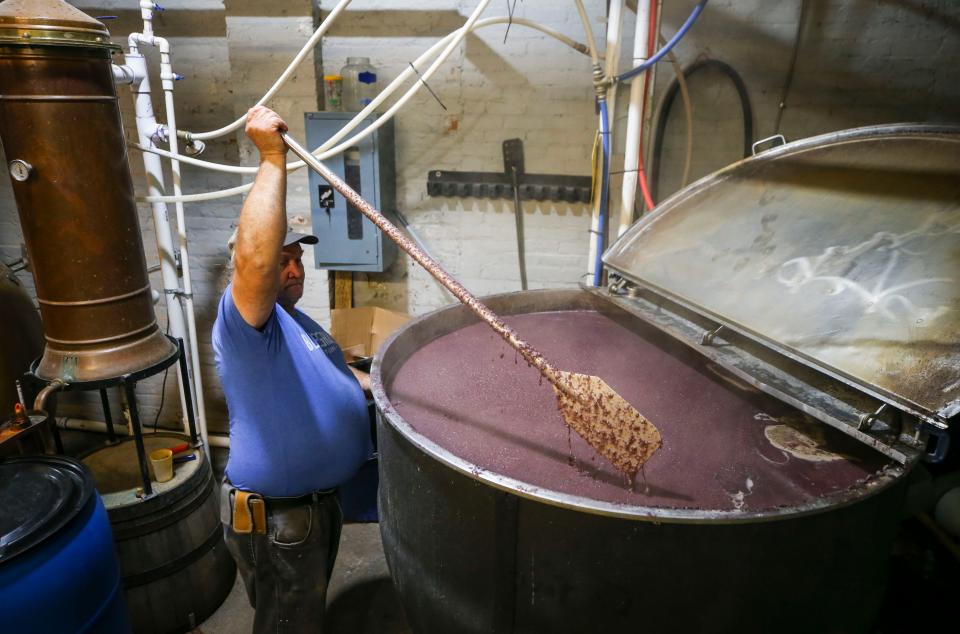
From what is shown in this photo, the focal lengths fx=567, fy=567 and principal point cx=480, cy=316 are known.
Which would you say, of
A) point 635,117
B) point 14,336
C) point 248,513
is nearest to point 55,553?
point 248,513

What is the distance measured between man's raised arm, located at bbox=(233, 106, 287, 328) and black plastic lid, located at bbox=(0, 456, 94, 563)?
981 millimetres

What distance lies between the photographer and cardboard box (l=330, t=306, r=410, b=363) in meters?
3.24

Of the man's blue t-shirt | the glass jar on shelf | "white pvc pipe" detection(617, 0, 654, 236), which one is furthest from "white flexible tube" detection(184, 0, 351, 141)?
"white pvc pipe" detection(617, 0, 654, 236)

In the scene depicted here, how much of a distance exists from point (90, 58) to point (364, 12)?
1436 mm

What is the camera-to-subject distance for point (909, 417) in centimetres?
111

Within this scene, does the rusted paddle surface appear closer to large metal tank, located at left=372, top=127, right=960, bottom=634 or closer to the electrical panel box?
large metal tank, located at left=372, top=127, right=960, bottom=634

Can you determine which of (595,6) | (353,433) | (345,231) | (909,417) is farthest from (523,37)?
(909,417)

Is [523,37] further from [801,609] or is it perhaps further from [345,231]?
[801,609]

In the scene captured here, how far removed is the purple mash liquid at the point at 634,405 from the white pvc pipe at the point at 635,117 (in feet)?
1.99

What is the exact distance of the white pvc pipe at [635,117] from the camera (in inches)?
85.3

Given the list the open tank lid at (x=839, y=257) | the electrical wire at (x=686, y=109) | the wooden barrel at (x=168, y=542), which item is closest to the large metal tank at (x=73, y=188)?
the wooden barrel at (x=168, y=542)

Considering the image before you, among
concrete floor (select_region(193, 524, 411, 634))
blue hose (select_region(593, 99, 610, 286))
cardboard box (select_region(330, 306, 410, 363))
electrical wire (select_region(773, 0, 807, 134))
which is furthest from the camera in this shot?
cardboard box (select_region(330, 306, 410, 363))

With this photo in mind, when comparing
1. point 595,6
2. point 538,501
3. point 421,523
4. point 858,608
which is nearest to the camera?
point 538,501

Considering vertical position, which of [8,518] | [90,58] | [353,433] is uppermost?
[90,58]
